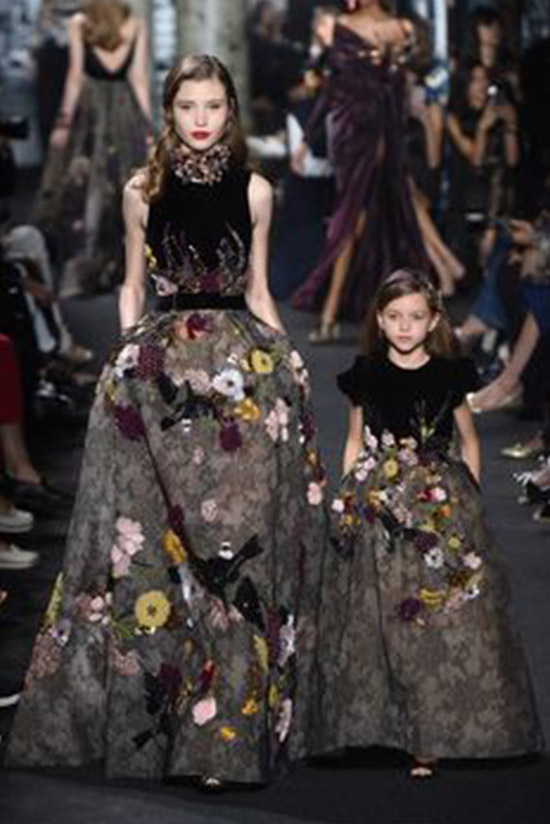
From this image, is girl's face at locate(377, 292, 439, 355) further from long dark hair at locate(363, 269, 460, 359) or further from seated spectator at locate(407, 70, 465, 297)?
seated spectator at locate(407, 70, 465, 297)

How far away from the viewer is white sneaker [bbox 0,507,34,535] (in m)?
11.5

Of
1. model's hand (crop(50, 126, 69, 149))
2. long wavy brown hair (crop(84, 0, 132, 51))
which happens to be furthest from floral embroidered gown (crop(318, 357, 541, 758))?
model's hand (crop(50, 126, 69, 149))

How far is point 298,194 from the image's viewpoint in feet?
61.6

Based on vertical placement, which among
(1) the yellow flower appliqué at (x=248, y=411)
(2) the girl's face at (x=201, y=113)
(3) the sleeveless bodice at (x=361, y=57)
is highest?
(2) the girl's face at (x=201, y=113)

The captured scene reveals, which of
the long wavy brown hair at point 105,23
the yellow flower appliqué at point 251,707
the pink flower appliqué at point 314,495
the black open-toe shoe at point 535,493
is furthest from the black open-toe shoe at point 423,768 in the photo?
the long wavy brown hair at point 105,23

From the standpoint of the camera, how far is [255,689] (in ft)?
25.9

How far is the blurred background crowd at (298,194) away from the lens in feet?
44.8

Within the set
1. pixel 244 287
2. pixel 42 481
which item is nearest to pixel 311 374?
pixel 42 481

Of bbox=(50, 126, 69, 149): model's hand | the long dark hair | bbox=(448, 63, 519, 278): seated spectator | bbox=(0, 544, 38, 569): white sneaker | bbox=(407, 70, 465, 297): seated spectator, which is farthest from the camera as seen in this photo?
bbox=(50, 126, 69, 149): model's hand

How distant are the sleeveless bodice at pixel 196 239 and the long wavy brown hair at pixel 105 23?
414 inches

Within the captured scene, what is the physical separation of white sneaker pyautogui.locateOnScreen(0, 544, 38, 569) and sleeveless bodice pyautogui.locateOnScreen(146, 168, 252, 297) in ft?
9.22

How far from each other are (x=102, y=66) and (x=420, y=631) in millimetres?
11025

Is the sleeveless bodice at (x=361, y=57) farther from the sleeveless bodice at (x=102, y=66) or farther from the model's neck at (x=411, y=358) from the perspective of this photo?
the model's neck at (x=411, y=358)

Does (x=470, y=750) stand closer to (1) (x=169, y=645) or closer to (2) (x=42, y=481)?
(1) (x=169, y=645)
